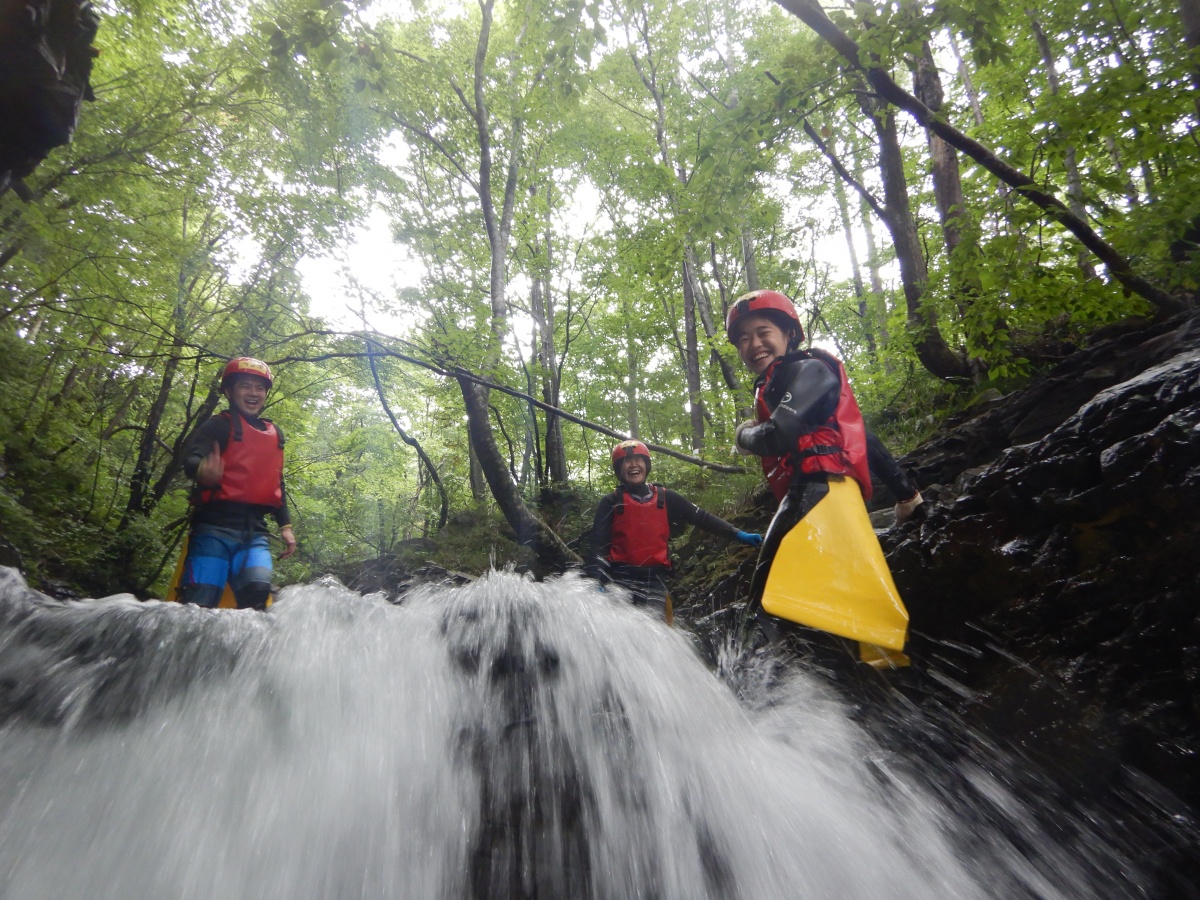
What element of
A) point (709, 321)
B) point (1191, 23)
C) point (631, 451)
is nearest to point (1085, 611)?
point (631, 451)

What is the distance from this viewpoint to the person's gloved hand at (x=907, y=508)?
331 centimetres

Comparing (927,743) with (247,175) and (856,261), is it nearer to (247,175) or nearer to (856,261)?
(247,175)

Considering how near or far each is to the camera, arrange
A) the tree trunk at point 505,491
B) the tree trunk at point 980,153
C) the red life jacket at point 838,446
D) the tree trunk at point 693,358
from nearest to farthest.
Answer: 1. the red life jacket at point 838,446
2. the tree trunk at point 980,153
3. the tree trunk at point 505,491
4. the tree trunk at point 693,358

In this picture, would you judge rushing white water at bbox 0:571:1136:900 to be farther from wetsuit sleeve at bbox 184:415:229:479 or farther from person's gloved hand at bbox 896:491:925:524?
wetsuit sleeve at bbox 184:415:229:479

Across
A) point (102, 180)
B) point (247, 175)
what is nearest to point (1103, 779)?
point (102, 180)

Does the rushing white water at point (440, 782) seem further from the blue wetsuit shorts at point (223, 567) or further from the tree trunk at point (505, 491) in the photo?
the tree trunk at point (505, 491)

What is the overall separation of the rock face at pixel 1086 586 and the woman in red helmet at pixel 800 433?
0.60m

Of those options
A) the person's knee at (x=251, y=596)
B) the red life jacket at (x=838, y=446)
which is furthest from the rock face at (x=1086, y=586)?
the person's knee at (x=251, y=596)

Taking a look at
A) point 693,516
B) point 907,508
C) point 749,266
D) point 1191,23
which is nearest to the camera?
point 907,508

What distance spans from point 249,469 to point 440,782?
3859mm

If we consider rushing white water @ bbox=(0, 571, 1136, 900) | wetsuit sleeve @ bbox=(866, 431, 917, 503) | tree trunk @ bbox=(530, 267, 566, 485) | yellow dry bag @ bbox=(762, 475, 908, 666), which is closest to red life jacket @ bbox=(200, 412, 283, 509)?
rushing white water @ bbox=(0, 571, 1136, 900)

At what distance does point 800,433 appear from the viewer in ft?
9.84

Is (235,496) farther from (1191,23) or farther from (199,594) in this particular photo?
(1191,23)

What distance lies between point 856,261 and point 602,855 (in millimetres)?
22695
